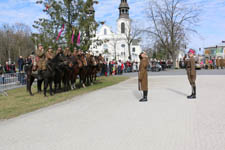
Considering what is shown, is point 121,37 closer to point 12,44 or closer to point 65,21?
point 12,44

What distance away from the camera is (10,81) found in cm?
1552

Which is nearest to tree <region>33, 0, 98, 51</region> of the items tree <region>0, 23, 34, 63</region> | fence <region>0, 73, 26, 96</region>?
fence <region>0, 73, 26, 96</region>

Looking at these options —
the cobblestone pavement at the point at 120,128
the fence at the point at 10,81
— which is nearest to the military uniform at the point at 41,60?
the fence at the point at 10,81

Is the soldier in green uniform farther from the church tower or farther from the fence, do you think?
the church tower

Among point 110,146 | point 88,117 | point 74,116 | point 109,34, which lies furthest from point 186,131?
point 109,34

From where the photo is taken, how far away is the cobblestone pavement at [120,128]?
4770 mm

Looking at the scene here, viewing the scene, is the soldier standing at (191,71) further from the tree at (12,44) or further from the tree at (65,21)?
the tree at (12,44)

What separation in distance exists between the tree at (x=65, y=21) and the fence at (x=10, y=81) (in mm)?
3232

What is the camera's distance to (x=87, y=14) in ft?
62.9

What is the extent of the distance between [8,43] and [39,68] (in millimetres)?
55283

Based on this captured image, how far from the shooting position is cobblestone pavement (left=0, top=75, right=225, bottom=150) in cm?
477

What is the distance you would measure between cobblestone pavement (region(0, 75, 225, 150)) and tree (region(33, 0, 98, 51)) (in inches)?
426

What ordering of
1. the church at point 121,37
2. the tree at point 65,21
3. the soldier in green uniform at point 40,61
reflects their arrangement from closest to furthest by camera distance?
1. the soldier in green uniform at point 40,61
2. the tree at point 65,21
3. the church at point 121,37

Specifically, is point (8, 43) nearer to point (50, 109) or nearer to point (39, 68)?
point (39, 68)
